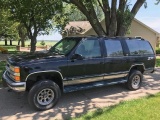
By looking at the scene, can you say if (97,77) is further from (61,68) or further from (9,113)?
(9,113)

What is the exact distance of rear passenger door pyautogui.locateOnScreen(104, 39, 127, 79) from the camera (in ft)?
24.1

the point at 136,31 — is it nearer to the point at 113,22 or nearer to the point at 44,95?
the point at 113,22

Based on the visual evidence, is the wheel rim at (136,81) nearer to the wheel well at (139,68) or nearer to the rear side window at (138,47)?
the wheel well at (139,68)

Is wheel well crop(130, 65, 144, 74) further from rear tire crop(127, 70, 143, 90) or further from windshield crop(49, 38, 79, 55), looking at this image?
windshield crop(49, 38, 79, 55)

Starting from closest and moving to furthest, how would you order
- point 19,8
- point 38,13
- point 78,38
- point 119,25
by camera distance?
point 78,38, point 119,25, point 19,8, point 38,13

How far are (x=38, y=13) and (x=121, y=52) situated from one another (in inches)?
606

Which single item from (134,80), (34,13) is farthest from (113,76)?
(34,13)

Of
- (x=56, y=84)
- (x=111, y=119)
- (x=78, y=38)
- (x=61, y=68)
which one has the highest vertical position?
(x=78, y=38)

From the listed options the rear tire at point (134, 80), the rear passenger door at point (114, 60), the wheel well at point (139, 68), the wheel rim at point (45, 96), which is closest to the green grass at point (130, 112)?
the wheel rim at point (45, 96)

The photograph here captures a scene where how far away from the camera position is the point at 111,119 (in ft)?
17.7

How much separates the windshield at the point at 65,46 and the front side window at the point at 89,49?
207mm

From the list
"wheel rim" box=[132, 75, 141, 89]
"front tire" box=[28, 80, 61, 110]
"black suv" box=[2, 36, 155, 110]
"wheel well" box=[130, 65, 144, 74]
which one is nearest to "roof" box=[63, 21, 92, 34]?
"wheel well" box=[130, 65, 144, 74]

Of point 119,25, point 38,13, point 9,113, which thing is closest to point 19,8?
point 38,13

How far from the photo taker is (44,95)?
609cm
